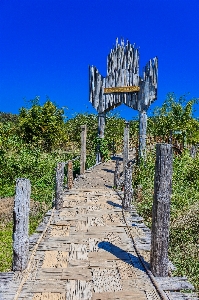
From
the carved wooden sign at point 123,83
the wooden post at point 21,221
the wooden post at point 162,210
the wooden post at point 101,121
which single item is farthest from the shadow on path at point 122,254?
the wooden post at point 101,121

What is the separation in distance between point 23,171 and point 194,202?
8885mm

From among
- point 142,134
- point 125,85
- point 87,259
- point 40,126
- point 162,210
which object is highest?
point 125,85

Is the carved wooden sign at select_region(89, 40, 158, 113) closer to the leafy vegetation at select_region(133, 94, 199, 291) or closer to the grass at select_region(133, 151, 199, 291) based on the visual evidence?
the leafy vegetation at select_region(133, 94, 199, 291)

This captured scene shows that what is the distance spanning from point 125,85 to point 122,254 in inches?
481

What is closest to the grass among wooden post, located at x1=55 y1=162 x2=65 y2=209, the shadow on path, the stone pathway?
the stone pathway

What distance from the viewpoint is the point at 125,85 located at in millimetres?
16484

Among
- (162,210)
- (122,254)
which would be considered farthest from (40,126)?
(162,210)

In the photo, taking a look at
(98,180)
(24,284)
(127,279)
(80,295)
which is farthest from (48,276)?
(98,180)

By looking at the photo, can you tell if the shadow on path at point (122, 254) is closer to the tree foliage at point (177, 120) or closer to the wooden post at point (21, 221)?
the wooden post at point (21, 221)

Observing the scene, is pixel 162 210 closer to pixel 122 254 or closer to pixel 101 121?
pixel 122 254

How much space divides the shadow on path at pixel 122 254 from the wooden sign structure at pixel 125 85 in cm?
1022

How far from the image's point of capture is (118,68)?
655 inches

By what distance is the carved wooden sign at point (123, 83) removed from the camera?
15711 mm

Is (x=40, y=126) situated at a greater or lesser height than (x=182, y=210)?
greater
